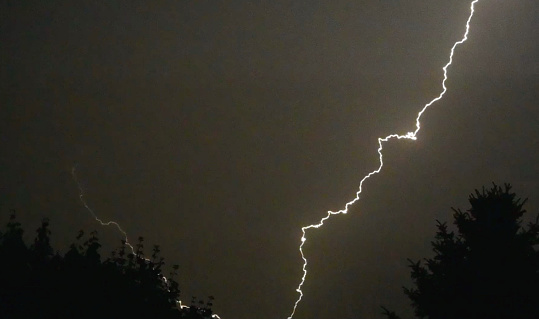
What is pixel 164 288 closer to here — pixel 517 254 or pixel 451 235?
pixel 451 235

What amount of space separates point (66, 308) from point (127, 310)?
0.98m

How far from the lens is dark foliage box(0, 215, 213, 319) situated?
577 centimetres

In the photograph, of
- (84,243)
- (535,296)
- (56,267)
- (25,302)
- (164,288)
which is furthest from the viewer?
(164,288)

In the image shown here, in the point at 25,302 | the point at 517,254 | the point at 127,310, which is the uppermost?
the point at 517,254

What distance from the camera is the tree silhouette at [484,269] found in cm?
465

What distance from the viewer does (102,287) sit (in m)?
6.46

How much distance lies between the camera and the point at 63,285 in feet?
19.7

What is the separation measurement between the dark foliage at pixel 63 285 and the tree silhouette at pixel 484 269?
3.81 metres

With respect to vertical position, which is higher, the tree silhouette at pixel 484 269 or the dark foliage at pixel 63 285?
the tree silhouette at pixel 484 269

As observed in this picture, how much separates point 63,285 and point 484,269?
5.10 metres

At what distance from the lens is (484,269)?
4832mm

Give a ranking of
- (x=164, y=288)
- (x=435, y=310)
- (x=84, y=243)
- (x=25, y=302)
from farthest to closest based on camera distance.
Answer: (x=164, y=288), (x=84, y=243), (x=25, y=302), (x=435, y=310)

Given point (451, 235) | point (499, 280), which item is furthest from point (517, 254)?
point (451, 235)

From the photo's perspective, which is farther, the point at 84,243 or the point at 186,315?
the point at 186,315
